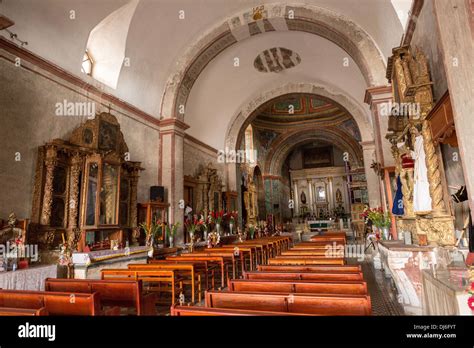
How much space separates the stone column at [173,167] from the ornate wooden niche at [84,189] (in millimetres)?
1998

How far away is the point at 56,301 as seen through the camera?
2.62 metres

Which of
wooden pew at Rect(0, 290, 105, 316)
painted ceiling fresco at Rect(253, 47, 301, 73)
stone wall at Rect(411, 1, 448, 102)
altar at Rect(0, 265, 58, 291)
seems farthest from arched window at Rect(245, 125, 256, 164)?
wooden pew at Rect(0, 290, 105, 316)

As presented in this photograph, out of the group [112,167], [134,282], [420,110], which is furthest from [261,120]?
[134,282]

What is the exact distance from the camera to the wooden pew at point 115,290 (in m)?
3.20

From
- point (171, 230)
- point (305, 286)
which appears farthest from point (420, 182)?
point (171, 230)

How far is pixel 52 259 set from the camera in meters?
5.80

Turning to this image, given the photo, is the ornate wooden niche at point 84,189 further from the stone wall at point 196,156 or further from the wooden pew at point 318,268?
the wooden pew at point 318,268

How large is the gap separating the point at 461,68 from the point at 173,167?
856 cm

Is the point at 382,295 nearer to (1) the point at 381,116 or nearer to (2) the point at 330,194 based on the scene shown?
(1) the point at 381,116

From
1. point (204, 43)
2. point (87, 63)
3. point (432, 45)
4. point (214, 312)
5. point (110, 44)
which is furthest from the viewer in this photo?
point (204, 43)

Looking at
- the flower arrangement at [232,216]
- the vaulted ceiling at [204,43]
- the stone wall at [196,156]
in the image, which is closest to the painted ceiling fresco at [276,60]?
the vaulted ceiling at [204,43]

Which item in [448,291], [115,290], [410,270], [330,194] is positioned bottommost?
[410,270]
